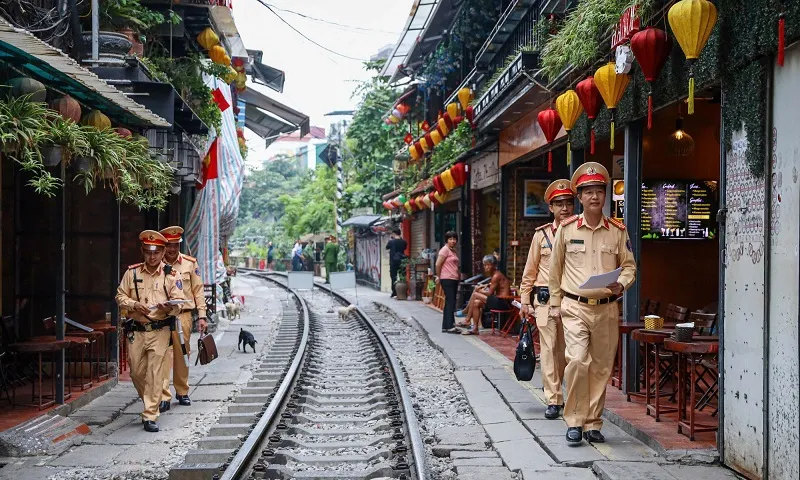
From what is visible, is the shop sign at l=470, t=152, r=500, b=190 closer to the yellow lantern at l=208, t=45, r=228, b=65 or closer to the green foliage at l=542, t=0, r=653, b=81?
the yellow lantern at l=208, t=45, r=228, b=65

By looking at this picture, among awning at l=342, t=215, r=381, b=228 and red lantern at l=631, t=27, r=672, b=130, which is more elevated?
red lantern at l=631, t=27, r=672, b=130

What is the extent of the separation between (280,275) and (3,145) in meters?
39.2

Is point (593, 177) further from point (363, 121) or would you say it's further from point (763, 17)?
point (363, 121)

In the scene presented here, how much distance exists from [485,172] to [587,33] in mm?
9871

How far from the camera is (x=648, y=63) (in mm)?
7895

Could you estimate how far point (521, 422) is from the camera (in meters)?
8.59

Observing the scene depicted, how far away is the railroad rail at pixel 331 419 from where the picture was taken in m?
6.92

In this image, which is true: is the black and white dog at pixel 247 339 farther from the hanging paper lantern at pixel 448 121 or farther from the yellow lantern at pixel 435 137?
the yellow lantern at pixel 435 137

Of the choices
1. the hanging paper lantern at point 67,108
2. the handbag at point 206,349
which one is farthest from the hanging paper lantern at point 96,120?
the handbag at point 206,349

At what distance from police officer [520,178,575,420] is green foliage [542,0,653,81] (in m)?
1.79

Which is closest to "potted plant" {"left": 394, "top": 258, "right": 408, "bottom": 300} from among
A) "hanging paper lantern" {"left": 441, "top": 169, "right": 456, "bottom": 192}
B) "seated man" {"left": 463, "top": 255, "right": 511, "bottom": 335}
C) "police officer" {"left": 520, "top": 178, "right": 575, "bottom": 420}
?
"hanging paper lantern" {"left": 441, "top": 169, "right": 456, "bottom": 192}

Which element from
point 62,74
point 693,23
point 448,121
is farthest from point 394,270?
point 693,23

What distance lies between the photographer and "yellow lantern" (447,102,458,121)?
19.3m

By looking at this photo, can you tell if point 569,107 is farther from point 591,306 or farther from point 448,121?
point 448,121
